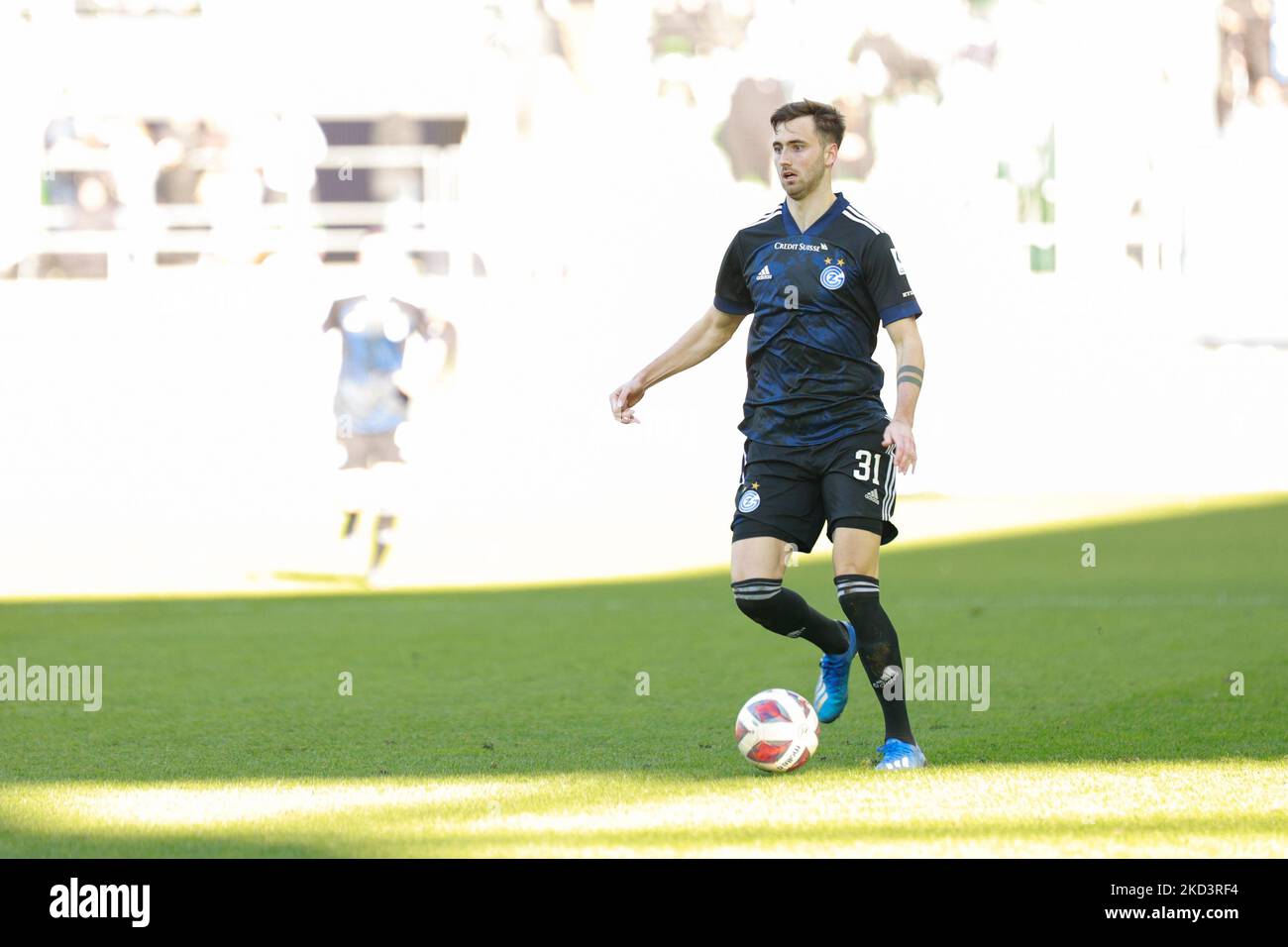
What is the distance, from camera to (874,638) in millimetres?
6156

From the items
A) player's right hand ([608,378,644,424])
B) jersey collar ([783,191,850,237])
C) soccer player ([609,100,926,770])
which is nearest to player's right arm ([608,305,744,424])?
player's right hand ([608,378,644,424])

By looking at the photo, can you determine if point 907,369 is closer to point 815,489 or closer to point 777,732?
point 815,489

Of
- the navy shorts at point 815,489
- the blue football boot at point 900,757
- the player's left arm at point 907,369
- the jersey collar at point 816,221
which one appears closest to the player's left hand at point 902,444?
the player's left arm at point 907,369

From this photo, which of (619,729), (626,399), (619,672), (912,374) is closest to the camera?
(912,374)

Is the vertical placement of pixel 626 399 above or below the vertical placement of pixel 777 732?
above

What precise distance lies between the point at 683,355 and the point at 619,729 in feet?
4.57

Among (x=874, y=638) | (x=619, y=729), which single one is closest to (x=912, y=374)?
(x=874, y=638)

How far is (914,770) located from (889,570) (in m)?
7.70

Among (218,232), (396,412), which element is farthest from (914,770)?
(218,232)

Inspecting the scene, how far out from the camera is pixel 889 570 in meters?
13.6

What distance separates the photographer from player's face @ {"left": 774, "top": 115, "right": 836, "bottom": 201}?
20.0 feet

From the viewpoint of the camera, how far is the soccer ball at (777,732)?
5.98m

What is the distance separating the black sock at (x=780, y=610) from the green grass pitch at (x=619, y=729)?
0.38 m

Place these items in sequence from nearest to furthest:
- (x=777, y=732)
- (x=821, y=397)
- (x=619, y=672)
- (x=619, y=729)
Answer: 1. (x=777, y=732)
2. (x=821, y=397)
3. (x=619, y=729)
4. (x=619, y=672)
